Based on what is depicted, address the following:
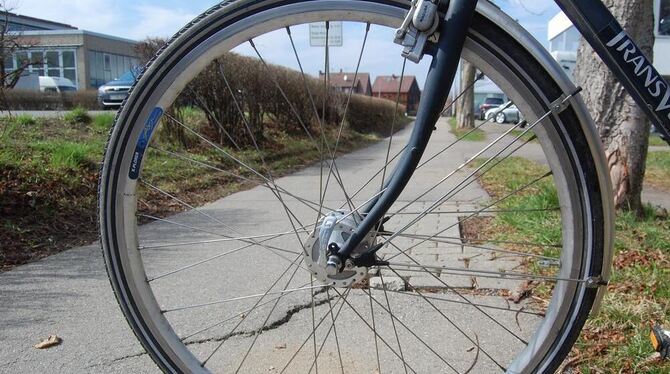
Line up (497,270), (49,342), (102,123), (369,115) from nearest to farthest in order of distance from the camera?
(49,342)
(497,270)
(102,123)
(369,115)

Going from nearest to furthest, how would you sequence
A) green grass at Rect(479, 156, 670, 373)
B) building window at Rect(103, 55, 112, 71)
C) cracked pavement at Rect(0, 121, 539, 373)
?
green grass at Rect(479, 156, 670, 373), cracked pavement at Rect(0, 121, 539, 373), building window at Rect(103, 55, 112, 71)

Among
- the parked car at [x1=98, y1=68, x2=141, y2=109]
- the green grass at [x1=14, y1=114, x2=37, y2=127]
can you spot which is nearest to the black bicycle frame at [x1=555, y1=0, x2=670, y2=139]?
the green grass at [x1=14, y1=114, x2=37, y2=127]

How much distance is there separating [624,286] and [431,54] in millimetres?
2026

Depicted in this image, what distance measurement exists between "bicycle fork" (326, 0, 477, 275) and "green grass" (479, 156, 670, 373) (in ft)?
4.01

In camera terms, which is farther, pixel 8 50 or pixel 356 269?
pixel 8 50

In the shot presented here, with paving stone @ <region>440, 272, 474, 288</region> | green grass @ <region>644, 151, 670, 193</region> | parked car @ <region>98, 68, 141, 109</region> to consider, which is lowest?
paving stone @ <region>440, 272, 474, 288</region>

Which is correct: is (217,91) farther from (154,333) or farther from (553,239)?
(154,333)

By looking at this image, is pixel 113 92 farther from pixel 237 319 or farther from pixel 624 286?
pixel 624 286

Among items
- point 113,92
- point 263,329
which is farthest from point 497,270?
point 113,92

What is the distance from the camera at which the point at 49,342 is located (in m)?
2.66

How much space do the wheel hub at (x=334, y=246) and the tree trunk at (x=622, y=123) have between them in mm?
3122

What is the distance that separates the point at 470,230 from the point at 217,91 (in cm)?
487

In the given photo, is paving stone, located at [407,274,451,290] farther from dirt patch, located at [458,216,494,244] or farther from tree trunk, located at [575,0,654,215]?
tree trunk, located at [575,0,654,215]

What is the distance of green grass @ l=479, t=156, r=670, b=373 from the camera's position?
7.59 ft
